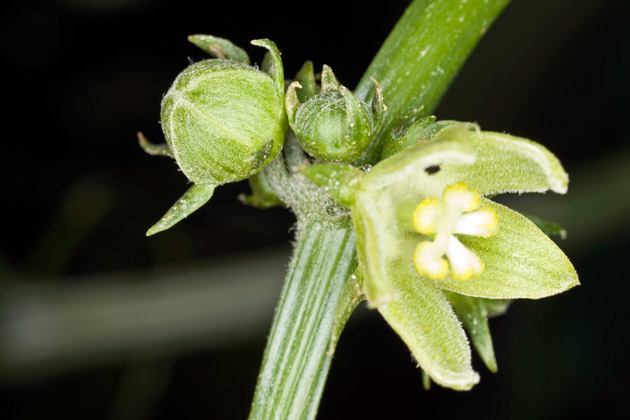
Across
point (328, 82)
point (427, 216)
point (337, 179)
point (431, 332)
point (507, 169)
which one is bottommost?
point (431, 332)

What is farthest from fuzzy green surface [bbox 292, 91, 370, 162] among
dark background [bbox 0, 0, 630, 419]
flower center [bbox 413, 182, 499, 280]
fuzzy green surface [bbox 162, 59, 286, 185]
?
dark background [bbox 0, 0, 630, 419]

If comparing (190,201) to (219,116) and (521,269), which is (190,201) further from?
(521,269)

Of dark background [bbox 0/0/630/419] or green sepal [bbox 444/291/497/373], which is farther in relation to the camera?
dark background [bbox 0/0/630/419]

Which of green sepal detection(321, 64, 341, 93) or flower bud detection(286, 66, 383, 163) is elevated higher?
green sepal detection(321, 64, 341, 93)

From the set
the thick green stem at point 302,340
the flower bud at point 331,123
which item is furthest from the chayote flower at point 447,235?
the thick green stem at point 302,340

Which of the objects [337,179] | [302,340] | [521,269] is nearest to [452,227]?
[521,269]

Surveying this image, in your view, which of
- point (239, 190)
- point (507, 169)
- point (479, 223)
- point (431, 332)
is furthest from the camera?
point (239, 190)

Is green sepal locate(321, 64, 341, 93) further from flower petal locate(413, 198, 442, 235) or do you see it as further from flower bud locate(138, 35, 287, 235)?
flower petal locate(413, 198, 442, 235)
